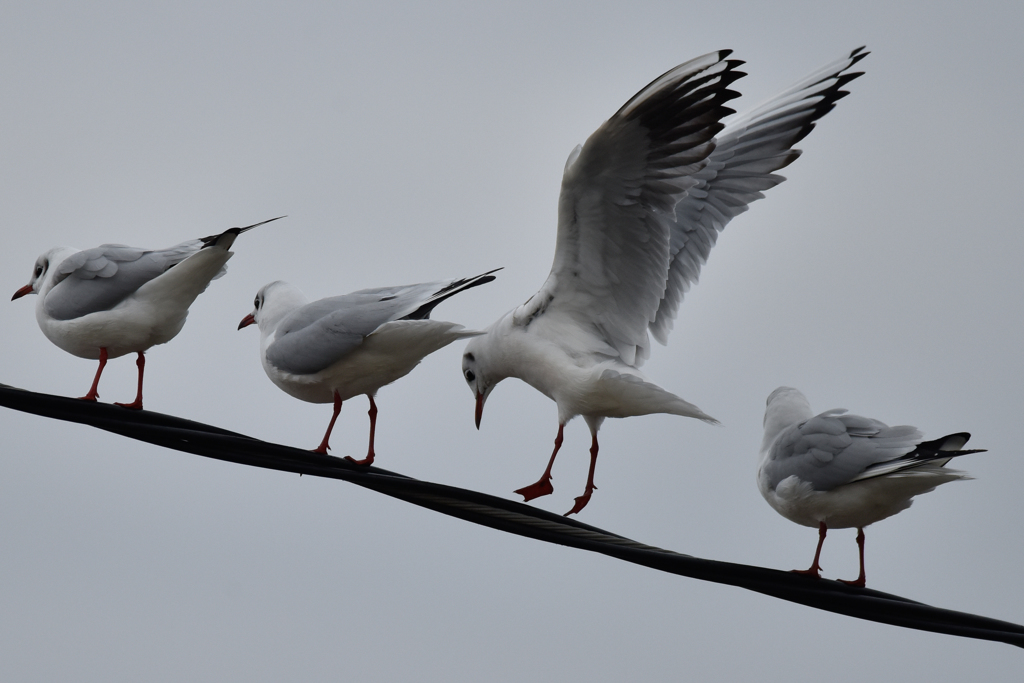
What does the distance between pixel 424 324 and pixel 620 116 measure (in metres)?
1.32

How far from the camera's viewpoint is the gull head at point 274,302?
5551mm

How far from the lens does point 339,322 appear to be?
4.93 meters

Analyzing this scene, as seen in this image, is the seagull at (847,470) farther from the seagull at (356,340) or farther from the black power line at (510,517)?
the seagull at (356,340)

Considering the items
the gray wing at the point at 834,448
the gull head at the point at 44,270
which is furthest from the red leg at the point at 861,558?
the gull head at the point at 44,270

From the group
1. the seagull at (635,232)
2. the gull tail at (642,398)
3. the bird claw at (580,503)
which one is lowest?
the bird claw at (580,503)

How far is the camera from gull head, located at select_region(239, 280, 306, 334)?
5.55 meters

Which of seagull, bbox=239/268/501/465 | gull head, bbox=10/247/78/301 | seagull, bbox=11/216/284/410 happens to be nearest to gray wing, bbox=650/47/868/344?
seagull, bbox=239/268/501/465

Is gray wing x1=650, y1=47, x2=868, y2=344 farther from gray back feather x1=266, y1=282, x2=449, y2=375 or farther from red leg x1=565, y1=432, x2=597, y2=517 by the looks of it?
gray back feather x1=266, y1=282, x2=449, y2=375

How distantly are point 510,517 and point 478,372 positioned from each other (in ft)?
9.40

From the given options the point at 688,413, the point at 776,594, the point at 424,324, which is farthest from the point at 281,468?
the point at 688,413

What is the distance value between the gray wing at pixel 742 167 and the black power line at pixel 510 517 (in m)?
3.30

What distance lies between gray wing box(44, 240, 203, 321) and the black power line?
4.94 feet

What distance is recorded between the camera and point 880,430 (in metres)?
4.93

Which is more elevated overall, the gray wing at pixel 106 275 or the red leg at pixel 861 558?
the gray wing at pixel 106 275
